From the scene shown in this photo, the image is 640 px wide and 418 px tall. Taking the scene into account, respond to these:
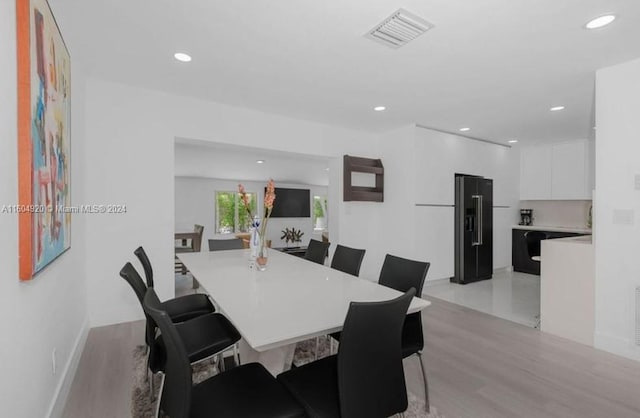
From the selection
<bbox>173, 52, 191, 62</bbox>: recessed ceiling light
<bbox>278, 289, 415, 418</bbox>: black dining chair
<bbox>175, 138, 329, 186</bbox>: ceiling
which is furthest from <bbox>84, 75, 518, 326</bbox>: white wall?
<bbox>278, 289, 415, 418</bbox>: black dining chair

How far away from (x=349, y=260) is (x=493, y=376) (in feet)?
4.49

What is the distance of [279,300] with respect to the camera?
1659 millimetres

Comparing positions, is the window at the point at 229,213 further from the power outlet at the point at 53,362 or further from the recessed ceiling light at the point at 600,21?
the recessed ceiling light at the point at 600,21

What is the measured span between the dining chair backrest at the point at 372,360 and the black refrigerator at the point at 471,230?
4.28 meters

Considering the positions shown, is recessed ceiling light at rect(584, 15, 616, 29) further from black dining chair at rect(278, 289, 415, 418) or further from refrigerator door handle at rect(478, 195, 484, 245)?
refrigerator door handle at rect(478, 195, 484, 245)

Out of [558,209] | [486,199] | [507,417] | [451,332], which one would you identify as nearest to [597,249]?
[451,332]

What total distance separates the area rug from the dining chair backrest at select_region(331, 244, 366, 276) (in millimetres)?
691

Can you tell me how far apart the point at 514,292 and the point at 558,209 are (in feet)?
8.34

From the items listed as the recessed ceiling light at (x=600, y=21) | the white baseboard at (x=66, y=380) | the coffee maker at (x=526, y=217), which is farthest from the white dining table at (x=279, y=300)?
the coffee maker at (x=526, y=217)

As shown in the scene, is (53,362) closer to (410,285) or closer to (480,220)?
(410,285)

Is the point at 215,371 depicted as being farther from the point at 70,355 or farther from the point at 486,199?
the point at 486,199

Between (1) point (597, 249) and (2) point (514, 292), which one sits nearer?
(1) point (597, 249)

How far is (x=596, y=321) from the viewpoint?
2.79 m

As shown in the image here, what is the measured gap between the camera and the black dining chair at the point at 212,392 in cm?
112
